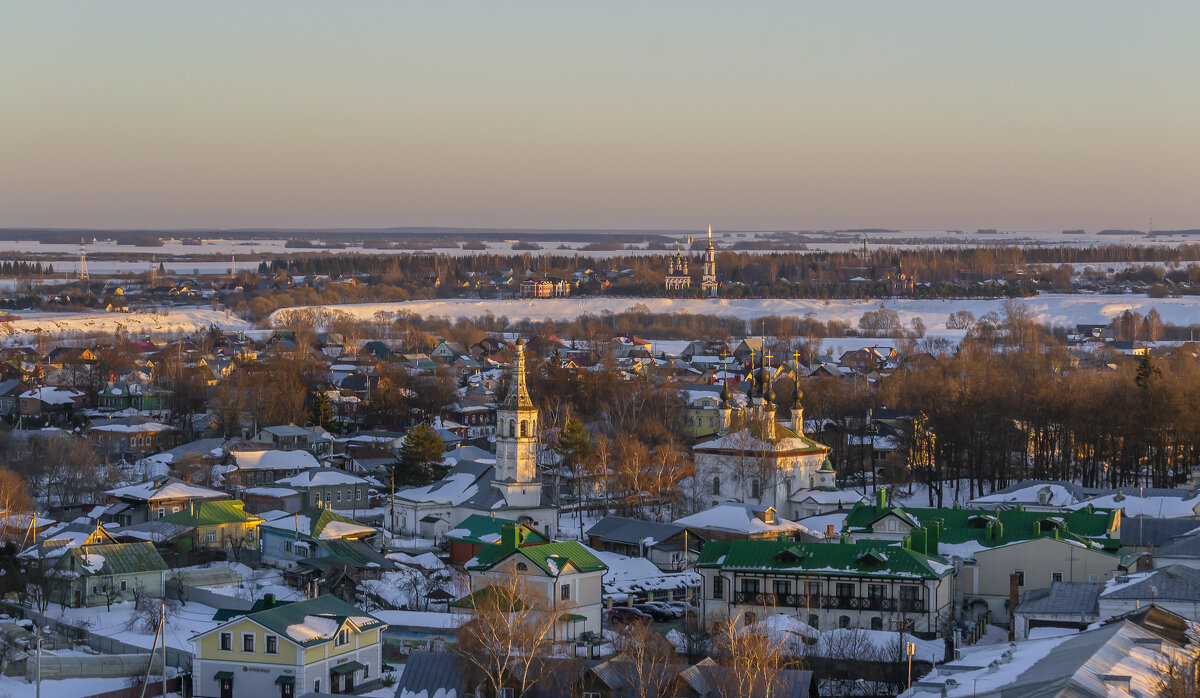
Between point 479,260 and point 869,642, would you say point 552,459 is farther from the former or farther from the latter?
point 479,260

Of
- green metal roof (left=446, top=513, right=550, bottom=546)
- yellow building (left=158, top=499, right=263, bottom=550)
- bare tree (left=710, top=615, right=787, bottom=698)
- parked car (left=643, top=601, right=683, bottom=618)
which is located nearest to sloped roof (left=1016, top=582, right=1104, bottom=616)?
bare tree (left=710, top=615, right=787, bottom=698)

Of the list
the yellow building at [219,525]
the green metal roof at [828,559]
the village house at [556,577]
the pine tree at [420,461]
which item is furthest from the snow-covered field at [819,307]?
the village house at [556,577]

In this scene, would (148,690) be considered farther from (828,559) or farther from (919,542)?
(919,542)

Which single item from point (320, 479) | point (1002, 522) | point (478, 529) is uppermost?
point (1002, 522)

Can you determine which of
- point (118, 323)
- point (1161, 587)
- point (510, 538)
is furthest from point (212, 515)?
point (118, 323)

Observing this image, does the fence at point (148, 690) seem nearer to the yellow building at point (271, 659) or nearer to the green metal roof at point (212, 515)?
the yellow building at point (271, 659)

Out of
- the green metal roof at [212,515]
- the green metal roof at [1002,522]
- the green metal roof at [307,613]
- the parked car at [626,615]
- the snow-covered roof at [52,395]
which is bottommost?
the snow-covered roof at [52,395]

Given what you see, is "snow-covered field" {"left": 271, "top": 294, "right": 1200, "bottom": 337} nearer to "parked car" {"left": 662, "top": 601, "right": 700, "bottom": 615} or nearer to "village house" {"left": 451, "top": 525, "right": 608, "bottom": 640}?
"parked car" {"left": 662, "top": 601, "right": 700, "bottom": 615}
